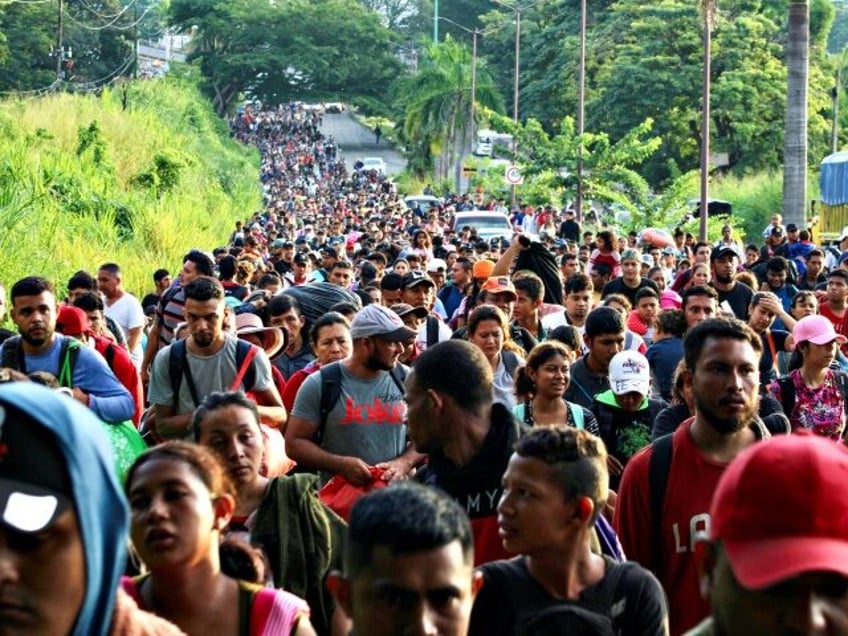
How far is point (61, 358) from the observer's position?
819 centimetres

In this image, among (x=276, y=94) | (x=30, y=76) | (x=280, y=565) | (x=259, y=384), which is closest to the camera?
(x=280, y=565)

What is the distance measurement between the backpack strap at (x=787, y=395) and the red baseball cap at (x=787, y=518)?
6946 millimetres

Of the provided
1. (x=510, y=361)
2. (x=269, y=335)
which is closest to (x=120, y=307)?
(x=269, y=335)

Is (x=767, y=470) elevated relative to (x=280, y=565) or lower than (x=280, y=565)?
elevated

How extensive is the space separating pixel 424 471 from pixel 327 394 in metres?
2.01

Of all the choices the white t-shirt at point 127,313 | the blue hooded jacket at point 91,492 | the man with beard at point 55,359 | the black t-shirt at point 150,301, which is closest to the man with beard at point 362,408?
the man with beard at point 55,359

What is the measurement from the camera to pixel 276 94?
96.6 metres

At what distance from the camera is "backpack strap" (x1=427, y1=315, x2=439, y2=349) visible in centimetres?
1123

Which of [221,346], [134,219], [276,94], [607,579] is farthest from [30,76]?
[607,579]

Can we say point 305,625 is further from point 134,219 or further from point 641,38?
point 641,38

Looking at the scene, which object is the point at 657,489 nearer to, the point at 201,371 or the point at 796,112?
the point at 201,371

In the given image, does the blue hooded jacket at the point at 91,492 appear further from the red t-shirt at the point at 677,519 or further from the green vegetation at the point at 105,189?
the green vegetation at the point at 105,189

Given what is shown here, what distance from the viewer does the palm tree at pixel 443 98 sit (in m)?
79.8

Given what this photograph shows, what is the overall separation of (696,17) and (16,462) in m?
62.7
